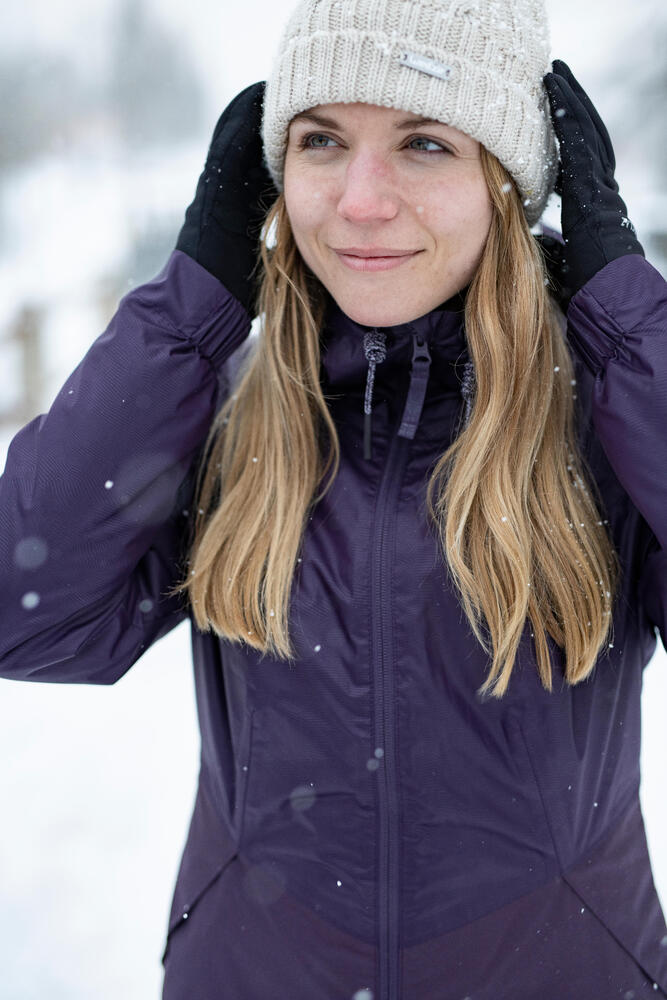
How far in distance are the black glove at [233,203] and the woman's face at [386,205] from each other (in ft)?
0.43

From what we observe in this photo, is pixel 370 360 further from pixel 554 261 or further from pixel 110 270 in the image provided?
pixel 110 270

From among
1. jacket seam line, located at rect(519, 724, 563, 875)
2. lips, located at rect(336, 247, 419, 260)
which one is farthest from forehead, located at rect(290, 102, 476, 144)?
jacket seam line, located at rect(519, 724, 563, 875)

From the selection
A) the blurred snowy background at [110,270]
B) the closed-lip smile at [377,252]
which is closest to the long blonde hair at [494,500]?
the closed-lip smile at [377,252]

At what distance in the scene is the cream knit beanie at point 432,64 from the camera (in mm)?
1094

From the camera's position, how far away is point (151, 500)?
49.3 inches

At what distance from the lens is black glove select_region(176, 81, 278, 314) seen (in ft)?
4.17

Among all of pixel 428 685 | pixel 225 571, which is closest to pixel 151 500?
pixel 225 571

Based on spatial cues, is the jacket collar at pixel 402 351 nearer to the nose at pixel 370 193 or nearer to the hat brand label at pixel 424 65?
the nose at pixel 370 193

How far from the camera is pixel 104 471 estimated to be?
3.88 ft

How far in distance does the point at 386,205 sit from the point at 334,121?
0.54ft

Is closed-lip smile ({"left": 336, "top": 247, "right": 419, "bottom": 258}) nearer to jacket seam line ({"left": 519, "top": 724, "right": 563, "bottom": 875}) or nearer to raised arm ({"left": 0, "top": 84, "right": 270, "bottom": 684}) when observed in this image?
raised arm ({"left": 0, "top": 84, "right": 270, "bottom": 684})

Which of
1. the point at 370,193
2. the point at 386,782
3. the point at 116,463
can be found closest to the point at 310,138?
the point at 370,193

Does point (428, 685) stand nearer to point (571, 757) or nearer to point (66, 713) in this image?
point (571, 757)

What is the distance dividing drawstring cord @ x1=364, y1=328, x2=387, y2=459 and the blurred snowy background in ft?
1.78
